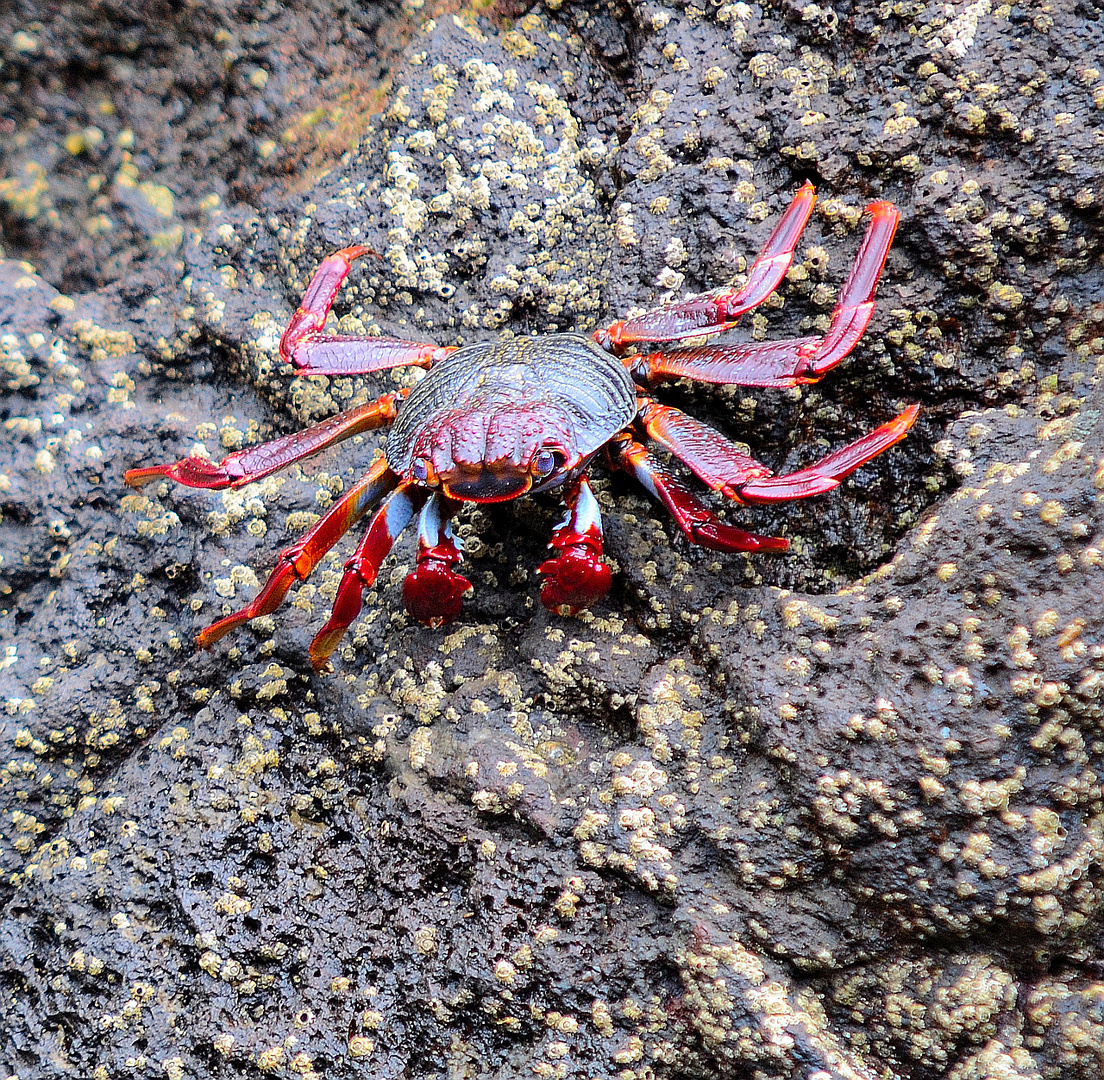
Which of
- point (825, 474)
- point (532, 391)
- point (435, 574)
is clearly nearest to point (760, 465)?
point (825, 474)

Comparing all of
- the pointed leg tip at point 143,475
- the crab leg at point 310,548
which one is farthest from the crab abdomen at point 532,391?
the pointed leg tip at point 143,475

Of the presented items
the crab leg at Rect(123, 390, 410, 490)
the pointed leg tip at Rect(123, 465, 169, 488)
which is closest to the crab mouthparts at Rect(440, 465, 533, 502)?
the crab leg at Rect(123, 390, 410, 490)

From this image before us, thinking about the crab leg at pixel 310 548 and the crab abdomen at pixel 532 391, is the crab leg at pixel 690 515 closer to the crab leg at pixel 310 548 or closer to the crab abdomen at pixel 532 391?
the crab abdomen at pixel 532 391

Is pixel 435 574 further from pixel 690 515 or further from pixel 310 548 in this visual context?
pixel 690 515

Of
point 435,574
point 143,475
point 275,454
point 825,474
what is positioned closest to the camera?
point 825,474

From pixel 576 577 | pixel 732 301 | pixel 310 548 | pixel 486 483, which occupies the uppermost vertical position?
pixel 732 301

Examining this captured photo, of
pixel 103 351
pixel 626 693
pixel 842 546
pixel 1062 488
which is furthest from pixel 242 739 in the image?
pixel 1062 488
